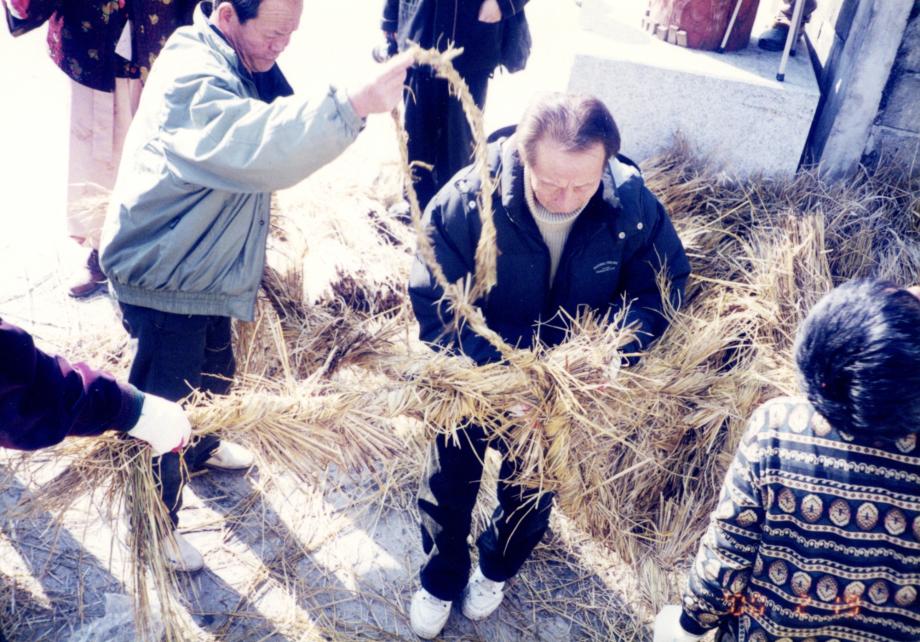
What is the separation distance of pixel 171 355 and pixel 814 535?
5.54 ft

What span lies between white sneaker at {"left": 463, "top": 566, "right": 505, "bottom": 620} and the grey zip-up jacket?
1.16 meters

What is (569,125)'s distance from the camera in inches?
80.5

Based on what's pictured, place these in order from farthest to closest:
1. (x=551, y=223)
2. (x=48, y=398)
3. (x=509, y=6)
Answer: (x=509, y=6), (x=551, y=223), (x=48, y=398)

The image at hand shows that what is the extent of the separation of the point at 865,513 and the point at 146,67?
304 centimetres

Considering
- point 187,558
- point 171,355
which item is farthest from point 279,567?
point 171,355

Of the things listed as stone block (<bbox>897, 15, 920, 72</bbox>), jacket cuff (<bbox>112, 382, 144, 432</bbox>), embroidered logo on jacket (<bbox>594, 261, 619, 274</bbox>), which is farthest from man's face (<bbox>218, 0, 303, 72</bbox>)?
stone block (<bbox>897, 15, 920, 72</bbox>)

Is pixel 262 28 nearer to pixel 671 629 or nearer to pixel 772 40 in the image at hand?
pixel 671 629

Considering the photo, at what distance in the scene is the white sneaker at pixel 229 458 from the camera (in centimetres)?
301

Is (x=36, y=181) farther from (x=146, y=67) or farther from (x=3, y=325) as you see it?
(x=3, y=325)

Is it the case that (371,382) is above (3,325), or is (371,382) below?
below

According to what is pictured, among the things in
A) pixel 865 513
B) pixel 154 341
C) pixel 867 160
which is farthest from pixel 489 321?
pixel 867 160

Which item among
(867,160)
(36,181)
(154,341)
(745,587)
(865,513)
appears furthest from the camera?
(36,181)

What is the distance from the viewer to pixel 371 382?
2113mm

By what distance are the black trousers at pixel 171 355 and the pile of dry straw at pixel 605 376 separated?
0.48ft
